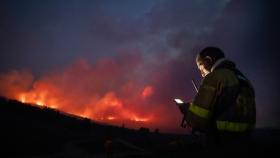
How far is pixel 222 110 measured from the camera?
4.41 meters

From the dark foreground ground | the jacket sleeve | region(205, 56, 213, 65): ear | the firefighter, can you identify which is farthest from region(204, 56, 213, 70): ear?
the dark foreground ground

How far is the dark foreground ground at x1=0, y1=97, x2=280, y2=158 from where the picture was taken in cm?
3389

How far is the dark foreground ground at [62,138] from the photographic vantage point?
33.9 m

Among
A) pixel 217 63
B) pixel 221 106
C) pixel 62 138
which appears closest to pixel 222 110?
pixel 221 106

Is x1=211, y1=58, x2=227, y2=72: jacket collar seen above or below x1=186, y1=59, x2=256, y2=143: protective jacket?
above

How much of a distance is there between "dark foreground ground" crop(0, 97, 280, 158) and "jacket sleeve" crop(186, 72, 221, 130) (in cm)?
1264

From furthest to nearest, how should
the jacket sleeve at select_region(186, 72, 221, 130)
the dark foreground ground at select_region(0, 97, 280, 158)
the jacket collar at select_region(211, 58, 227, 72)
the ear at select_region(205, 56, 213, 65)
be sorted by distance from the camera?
the dark foreground ground at select_region(0, 97, 280, 158) → the ear at select_region(205, 56, 213, 65) → the jacket collar at select_region(211, 58, 227, 72) → the jacket sleeve at select_region(186, 72, 221, 130)

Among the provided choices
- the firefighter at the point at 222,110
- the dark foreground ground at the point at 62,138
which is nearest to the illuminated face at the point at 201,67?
the firefighter at the point at 222,110

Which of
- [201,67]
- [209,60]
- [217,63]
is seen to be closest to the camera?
[217,63]

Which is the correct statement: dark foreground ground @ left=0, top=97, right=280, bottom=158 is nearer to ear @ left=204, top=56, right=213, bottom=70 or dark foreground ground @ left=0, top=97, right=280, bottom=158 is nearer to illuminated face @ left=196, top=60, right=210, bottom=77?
illuminated face @ left=196, top=60, right=210, bottom=77

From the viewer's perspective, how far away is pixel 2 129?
42812 mm

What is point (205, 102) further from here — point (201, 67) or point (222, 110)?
point (201, 67)

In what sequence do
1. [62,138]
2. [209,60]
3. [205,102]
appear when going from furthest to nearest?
[62,138]
[209,60]
[205,102]

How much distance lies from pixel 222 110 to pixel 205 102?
319 millimetres
